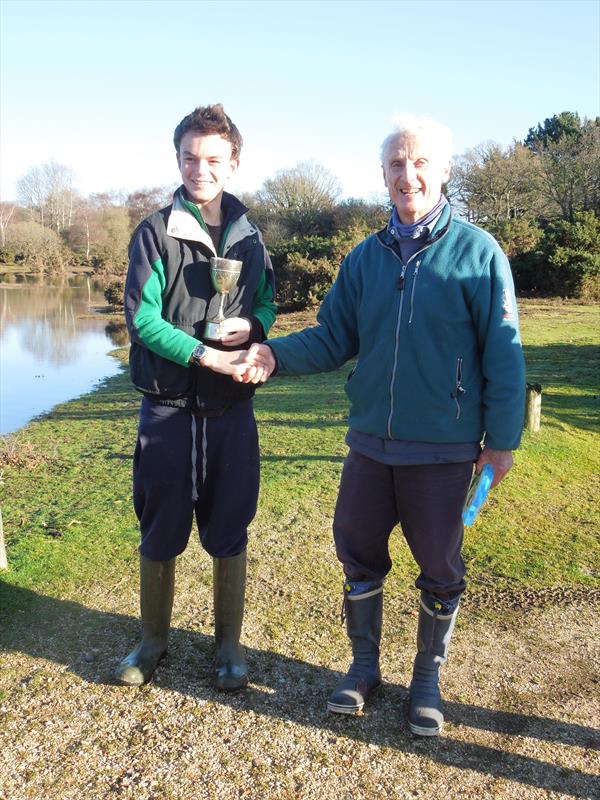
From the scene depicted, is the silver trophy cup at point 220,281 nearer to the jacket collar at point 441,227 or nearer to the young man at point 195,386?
the young man at point 195,386

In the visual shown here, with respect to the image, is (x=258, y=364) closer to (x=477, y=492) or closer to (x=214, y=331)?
(x=214, y=331)

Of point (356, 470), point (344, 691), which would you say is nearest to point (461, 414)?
point (356, 470)

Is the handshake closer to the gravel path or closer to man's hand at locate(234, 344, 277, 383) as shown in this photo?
man's hand at locate(234, 344, 277, 383)

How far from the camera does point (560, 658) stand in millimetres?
3248

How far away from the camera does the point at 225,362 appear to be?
281 cm

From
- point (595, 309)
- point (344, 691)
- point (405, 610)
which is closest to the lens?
point (344, 691)

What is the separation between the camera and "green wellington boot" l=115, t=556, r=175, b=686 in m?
2.98

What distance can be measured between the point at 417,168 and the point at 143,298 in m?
1.11

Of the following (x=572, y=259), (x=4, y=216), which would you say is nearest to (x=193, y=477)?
(x=572, y=259)

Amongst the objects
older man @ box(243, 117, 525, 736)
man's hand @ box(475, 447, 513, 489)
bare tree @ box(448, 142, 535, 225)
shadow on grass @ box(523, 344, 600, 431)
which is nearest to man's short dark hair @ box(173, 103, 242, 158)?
older man @ box(243, 117, 525, 736)

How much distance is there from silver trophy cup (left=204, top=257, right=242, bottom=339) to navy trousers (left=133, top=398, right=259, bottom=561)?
0.33m

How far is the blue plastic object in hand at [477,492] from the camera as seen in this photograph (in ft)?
8.95

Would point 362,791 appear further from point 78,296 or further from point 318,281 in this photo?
point 78,296

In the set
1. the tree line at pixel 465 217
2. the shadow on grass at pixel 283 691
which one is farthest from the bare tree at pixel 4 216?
the shadow on grass at pixel 283 691
